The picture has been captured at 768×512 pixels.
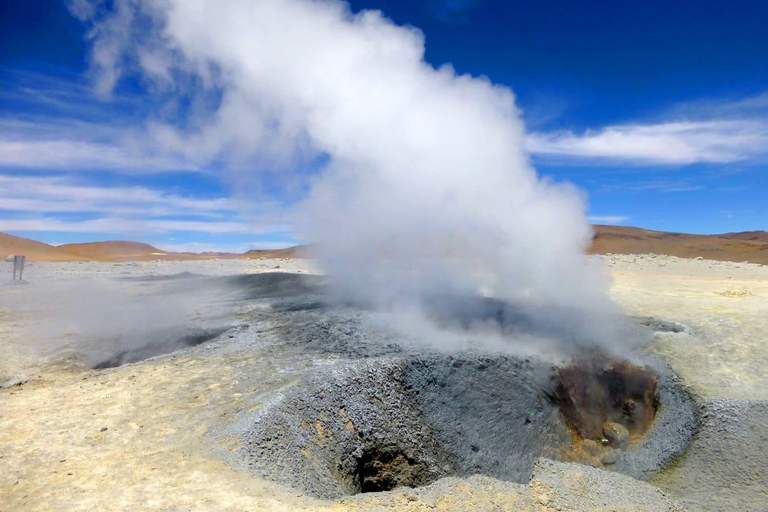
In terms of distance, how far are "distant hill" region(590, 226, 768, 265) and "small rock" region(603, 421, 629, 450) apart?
31969mm

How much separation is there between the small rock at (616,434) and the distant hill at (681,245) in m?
32.0

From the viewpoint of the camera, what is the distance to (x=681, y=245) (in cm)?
4897

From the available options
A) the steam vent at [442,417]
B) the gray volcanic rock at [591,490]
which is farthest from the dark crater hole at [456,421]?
the gray volcanic rock at [591,490]

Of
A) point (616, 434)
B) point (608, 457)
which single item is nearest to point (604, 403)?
point (616, 434)

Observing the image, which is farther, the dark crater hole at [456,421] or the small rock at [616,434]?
the small rock at [616,434]

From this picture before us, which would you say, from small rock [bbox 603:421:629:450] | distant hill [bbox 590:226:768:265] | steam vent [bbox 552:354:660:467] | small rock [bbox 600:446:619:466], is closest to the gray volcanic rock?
small rock [bbox 600:446:619:466]

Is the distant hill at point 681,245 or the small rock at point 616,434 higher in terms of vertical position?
the distant hill at point 681,245

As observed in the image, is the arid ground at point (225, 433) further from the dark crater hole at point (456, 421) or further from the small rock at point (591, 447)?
the small rock at point (591, 447)

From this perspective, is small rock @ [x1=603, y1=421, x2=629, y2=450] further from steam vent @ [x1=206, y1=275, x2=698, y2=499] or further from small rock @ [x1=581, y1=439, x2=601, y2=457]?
small rock @ [x1=581, y1=439, x2=601, y2=457]

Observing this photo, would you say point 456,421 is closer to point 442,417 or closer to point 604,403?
point 442,417

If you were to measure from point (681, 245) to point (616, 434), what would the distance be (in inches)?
1968

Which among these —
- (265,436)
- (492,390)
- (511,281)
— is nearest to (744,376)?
(492,390)

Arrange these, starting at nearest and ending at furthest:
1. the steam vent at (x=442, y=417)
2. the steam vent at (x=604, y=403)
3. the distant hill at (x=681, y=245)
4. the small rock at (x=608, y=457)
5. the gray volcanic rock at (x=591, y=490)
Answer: the gray volcanic rock at (x=591, y=490) < the steam vent at (x=442, y=417) < the small rock at (x=608, y=457) < the steam vent at (x=604, y=403) < the distant hill at (x=681, y=245)

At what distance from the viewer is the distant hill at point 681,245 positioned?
Answer: 38.8 meters
